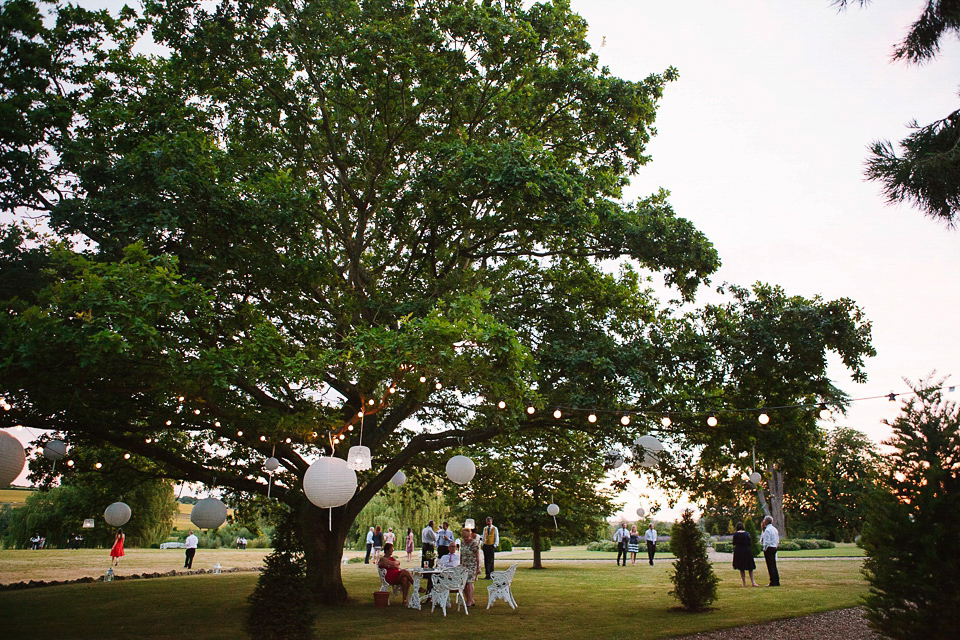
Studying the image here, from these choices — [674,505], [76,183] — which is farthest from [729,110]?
[76,183]

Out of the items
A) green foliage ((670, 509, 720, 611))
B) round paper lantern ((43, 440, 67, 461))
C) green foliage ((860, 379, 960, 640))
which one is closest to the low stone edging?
round paper lantern ((43, 440, 67, 461))

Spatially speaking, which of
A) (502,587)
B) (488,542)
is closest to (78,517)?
(488,542)

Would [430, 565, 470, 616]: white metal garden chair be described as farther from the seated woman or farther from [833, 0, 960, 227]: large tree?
[833, 0, 960, 227]: large tree

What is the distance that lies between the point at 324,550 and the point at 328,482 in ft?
17.0

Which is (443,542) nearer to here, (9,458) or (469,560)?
(469,560)

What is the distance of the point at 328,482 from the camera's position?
8.44m

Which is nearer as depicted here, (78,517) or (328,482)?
(328,482)

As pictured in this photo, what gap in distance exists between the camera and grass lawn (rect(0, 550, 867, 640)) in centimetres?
897

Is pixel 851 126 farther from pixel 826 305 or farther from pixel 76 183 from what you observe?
pixel 76 183

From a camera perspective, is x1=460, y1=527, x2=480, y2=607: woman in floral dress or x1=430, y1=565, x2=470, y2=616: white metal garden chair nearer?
x1=430, y1=565, x2=470, y2=616: white metal garden chair

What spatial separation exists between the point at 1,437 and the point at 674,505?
486 inches

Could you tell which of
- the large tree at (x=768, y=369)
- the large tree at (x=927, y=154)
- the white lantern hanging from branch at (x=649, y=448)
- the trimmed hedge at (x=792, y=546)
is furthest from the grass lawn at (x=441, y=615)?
the trimmed hedge at (x=792, y=546)

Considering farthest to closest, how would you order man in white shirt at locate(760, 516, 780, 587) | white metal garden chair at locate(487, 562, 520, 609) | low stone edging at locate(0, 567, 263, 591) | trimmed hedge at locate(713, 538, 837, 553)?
trimmed hedge at locate(713, 538, 837, 553)
low stone edging at locate(0, 567, 263, 591)
man in white shirt at locate(760, 516, 780, 587)
white metal garden chair at locate(487, 562, 520, 609)

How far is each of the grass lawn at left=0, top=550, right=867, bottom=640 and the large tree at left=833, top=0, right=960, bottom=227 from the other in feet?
22.1
